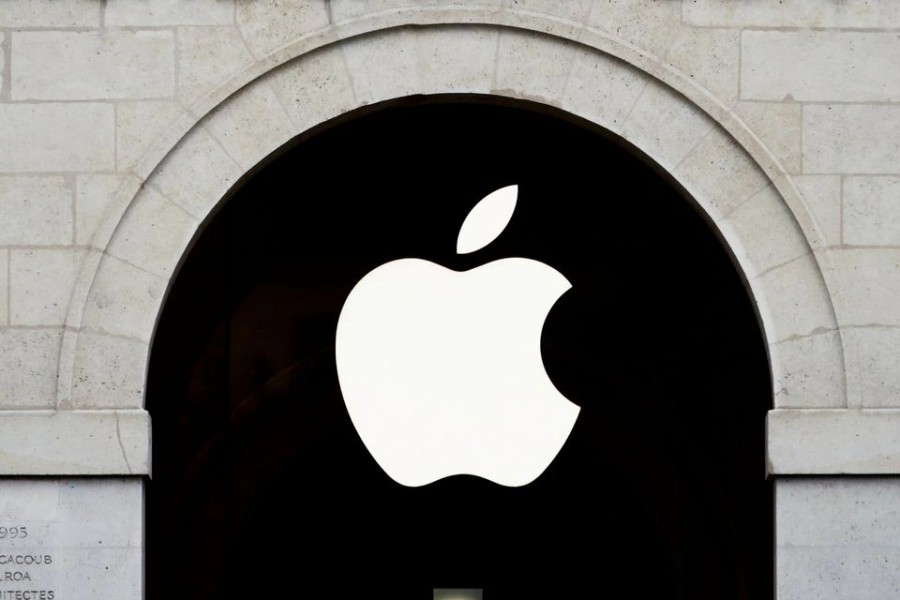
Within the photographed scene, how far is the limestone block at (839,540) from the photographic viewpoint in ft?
39.9

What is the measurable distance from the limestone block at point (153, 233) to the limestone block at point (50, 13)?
135 cm

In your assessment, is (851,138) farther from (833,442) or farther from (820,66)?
(833,442)

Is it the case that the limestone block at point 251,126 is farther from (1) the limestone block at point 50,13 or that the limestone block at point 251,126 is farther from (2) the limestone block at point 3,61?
(2) the limestone block at point 3,61

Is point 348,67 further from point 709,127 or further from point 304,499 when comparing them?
point 304,499

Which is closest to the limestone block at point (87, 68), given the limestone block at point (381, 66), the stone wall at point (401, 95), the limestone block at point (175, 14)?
the stone wall at point (401, 95)

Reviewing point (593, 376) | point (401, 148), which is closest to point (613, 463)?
point (593, 376)

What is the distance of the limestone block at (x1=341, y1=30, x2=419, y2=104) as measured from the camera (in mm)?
12672

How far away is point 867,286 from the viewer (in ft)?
40.9

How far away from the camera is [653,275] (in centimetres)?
1791

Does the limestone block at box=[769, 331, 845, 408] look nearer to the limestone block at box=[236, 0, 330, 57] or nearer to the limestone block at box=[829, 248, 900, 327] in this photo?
the limestone block at box=[829, 248, 900, 327]

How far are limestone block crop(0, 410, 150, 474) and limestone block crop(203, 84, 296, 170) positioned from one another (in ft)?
6.82

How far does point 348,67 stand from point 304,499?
8.52 m

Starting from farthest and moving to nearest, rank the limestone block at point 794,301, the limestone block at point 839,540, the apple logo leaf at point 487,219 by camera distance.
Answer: the apple logo leaf at point 487,219 → the limestone block at point 794,301 → the limestone block at point 839,540

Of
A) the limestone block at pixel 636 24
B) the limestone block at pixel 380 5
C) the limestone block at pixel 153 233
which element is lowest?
the limestone block at pixel 153 233
